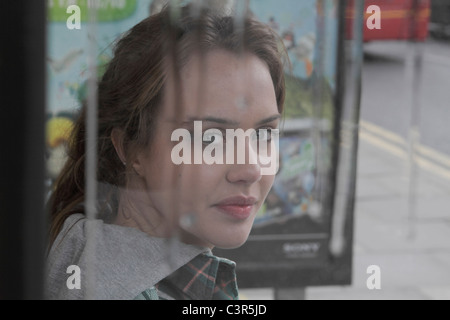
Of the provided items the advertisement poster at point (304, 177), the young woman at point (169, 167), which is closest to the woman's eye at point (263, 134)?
Answer: the young woman at point (169, 167)

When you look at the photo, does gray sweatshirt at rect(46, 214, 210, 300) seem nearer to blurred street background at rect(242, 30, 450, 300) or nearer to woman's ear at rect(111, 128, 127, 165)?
woman's ear at rect(111, 128, 127, 165)

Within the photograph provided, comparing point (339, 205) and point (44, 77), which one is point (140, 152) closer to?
point (44, 77)

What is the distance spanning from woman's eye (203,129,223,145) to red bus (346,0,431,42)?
2.34ft

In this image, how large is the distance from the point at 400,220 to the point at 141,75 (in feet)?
10.6

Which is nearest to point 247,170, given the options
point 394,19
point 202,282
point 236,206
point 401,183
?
point 236,206

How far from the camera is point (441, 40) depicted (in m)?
5.00

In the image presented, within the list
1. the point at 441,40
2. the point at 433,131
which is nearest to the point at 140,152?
the point at 441,40

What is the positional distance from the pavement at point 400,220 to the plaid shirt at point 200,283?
368 mm

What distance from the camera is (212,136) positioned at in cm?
146

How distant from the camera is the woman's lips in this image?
57.9 inches

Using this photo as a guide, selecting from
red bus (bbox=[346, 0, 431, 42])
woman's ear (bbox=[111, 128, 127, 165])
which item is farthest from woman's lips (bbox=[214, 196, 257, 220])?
red bus (bbox=[346, 0, 431, 42])

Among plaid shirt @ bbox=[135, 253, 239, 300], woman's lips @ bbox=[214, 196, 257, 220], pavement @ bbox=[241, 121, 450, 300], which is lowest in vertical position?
pavement @ bbox=[241, 121, 450, 300]

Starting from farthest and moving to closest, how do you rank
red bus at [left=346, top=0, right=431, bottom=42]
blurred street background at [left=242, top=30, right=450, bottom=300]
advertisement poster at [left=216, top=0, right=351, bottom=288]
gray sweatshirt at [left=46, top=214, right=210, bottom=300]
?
blurred street background at [left=242, top=30, right=450, bottom=300], advertisement poster at [left=216, top=0, right=351, bottom=288], red bus at [left=346, top=0, right=431, bottom=42], gray sweatshirt at [left=46, top=214, right=210, bottom=300]
